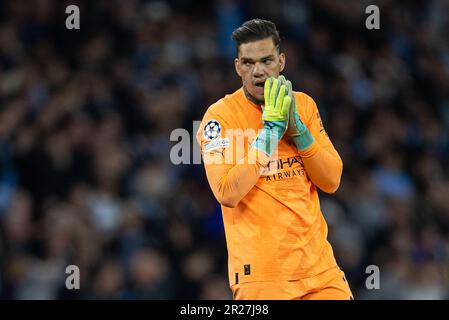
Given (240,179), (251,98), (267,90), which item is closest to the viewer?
(240,179)

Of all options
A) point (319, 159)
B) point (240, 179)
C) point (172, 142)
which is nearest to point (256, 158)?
point (240, 179)

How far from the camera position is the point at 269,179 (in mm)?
4262

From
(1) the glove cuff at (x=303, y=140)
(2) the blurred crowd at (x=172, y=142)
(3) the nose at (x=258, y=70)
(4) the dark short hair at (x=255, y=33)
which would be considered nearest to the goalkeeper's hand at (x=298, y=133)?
(1) the glove cuff at (x=303, y=140)

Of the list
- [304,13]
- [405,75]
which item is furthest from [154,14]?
[405,75]

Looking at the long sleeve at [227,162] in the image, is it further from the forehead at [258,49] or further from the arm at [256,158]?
the forehead at [258,49]

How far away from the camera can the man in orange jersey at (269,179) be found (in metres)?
4.16

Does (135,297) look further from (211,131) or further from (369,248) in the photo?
(211,131)

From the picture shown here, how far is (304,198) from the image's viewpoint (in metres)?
4.30

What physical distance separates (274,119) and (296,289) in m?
0.78

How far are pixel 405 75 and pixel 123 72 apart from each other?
3.07m

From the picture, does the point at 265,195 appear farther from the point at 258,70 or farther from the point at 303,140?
the point at 258,70

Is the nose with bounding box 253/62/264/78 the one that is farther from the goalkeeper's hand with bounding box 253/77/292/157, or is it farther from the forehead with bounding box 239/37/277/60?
the goalkeeper's hand with bounding box 253/77/292/157

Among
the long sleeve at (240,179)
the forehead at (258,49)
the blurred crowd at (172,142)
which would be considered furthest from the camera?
the blurred crowd at (172,142)

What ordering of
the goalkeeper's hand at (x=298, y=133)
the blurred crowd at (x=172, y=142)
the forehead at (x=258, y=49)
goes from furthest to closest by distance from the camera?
the blurred crowd at (x=172, y=142), the forehead at (x=258, y=49), the goalkeeper's hand at (x=298, y=133)
